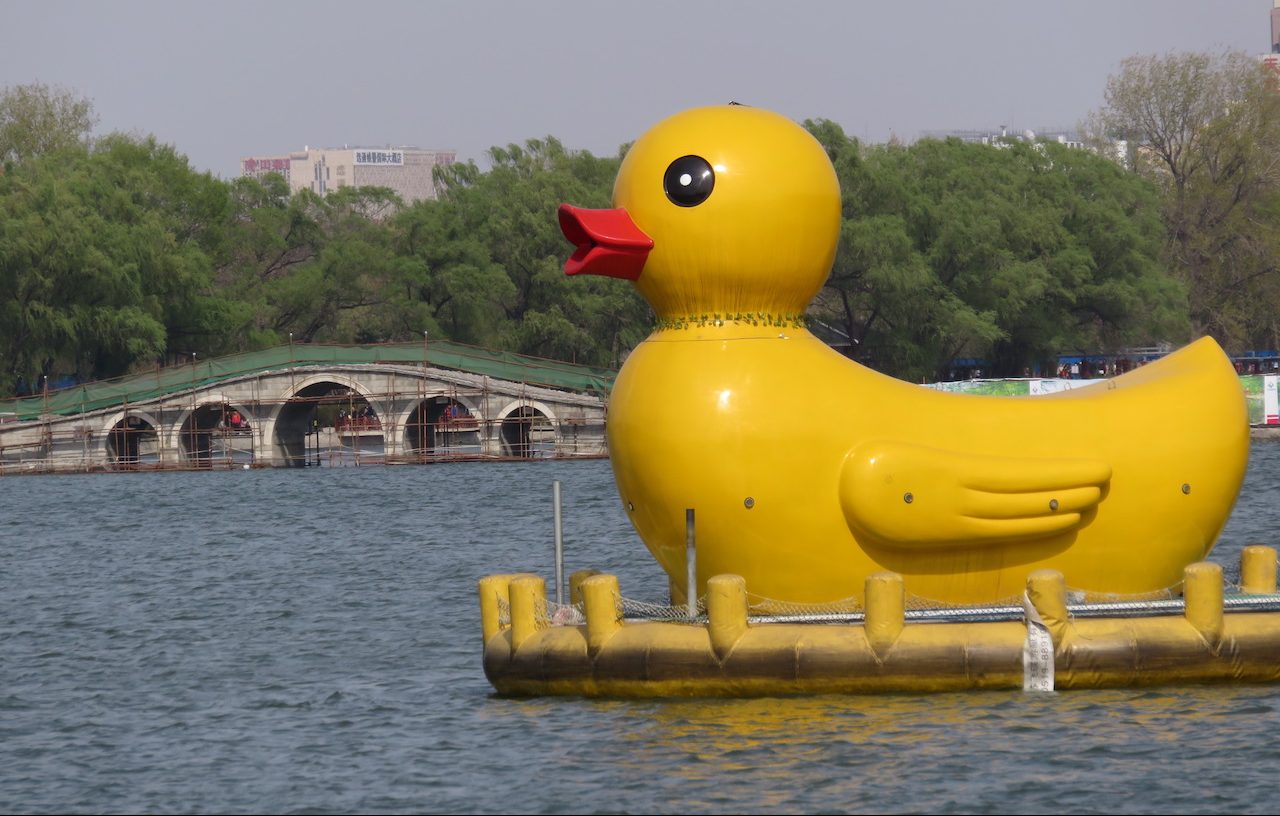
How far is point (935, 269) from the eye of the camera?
72938 millimetres

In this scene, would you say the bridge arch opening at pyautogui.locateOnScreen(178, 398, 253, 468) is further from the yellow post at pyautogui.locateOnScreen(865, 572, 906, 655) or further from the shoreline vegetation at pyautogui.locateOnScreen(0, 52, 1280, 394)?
the yellow post at pyautogui.locateOnScreen(865, 572, 906, 655)

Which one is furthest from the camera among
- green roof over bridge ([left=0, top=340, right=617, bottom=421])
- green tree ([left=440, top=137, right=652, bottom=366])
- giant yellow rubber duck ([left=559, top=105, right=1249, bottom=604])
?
green tree ([left=440, top=137, right=652, bottom=366])

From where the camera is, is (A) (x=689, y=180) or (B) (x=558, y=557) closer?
(A) (x=689, y=180)

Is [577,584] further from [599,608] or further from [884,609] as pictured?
[884,609]

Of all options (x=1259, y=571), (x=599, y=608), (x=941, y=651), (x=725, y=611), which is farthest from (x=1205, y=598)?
(x=599, y=608)

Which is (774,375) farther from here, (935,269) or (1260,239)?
(1260,239)

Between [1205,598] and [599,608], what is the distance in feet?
16.2

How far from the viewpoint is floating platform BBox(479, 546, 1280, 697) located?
16.3 m

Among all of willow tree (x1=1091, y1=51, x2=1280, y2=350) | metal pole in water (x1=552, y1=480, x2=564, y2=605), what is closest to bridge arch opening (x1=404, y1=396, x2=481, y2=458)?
willow tree (x1=1091, y1=51, x2=1280, y2=350)

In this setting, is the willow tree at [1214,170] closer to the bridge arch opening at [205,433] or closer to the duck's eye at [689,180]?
the bridge arch opening at [205,433]

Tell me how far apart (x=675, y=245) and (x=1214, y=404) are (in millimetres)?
4917

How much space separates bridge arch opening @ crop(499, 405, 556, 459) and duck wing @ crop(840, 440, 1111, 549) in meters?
51.1

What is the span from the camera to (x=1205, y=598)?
16.2 meters

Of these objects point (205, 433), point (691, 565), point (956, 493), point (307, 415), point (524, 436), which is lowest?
point (691, 565)
